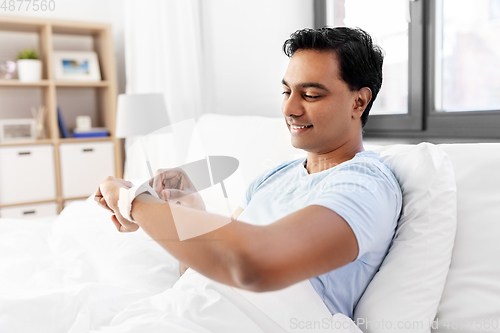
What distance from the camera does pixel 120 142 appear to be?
285 centimetres

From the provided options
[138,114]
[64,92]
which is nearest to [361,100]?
[138,114]

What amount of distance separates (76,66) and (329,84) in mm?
2347

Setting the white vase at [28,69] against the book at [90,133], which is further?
the book at [90,133]

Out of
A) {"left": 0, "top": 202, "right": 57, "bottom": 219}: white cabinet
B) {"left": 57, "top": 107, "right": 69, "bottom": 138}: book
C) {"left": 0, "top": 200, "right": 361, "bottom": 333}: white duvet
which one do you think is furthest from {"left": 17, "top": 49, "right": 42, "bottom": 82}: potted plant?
{"left": 0, "top": 200, "right": 361, "bottom": 333}: white duvet

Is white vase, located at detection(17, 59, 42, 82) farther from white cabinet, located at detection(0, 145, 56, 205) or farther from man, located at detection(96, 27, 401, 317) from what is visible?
man, located at detection(96, 27, 401, 317)

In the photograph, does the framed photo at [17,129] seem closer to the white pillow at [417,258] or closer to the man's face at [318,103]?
the man's face at [318,103]

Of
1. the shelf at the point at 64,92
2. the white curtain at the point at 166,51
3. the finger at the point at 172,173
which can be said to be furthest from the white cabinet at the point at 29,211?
the finger at the point at 172,173

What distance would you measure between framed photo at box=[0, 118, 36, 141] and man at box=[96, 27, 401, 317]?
2117mm

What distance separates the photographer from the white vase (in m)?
2.52

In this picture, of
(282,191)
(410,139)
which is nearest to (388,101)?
(410,139)

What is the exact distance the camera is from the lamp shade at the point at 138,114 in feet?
7.80

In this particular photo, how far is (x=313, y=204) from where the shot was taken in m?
0.65

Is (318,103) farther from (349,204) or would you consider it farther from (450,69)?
(450,69)

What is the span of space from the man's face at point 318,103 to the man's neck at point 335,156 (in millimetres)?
17
